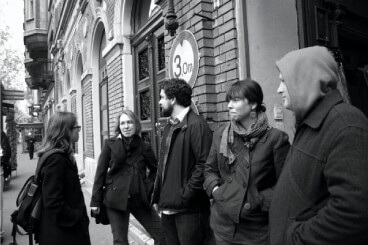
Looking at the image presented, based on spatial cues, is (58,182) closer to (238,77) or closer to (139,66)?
(238,77)

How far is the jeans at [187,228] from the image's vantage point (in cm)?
278

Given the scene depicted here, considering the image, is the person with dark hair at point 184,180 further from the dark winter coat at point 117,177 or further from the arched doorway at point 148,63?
the arched doorway at point 148,63

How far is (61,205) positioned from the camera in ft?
8.25

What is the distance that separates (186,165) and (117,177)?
3.72ft

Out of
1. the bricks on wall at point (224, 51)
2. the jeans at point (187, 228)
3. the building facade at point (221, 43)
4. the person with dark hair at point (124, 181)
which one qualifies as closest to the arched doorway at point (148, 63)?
the building facade at point (221, 43)

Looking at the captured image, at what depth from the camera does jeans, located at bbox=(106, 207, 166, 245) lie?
3.66 metres

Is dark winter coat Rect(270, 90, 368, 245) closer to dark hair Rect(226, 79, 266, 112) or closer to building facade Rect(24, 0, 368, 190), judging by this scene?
dark hair Rect(226, 79, 266, 112)

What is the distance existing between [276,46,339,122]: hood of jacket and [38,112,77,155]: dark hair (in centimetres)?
189

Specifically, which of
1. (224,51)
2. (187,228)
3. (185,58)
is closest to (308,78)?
(187,228)

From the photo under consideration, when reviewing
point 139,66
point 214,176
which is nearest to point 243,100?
point 214,176

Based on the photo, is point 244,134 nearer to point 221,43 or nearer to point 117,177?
point 221,43

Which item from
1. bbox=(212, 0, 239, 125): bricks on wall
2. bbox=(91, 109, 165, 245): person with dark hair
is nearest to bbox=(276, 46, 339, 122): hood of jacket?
bbox=(212, 0, 239, 125): bricks on wall

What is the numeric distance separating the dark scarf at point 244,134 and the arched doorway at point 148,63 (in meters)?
2.82

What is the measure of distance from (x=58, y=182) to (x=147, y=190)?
130cm
